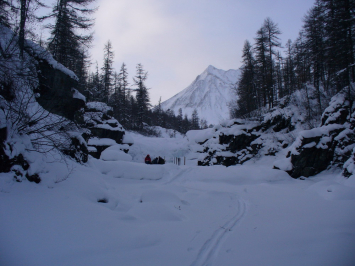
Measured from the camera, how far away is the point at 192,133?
28.2m

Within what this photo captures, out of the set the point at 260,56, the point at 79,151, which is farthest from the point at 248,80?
the point at 79,151

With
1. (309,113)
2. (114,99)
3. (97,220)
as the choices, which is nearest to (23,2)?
(97,220)

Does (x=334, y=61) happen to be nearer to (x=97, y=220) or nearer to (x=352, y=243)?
(x=352, y=243)

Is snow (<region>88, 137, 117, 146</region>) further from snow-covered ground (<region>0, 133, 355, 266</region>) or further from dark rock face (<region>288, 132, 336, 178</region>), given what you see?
dark rock face (<region>288, 132, 336, 178</region>)

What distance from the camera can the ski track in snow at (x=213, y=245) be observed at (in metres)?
3.17

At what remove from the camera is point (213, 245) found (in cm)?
370

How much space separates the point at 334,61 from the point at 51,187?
19936mm

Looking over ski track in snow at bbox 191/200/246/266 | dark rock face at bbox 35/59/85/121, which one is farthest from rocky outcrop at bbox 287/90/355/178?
dark rock face at bbox 35/59/85/121

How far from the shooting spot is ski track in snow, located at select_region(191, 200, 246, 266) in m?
3.17

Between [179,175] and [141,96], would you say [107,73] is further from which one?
[179,175]

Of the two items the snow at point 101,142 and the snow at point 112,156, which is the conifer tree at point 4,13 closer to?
the snow at point 112,156

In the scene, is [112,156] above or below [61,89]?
below

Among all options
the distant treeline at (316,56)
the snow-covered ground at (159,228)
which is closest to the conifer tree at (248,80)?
the distant treeline at (316,56)

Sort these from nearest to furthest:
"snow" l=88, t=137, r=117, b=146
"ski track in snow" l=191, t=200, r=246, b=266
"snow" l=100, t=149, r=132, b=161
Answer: "ski track in snow" l=191, t=200, r=246, b=266 < "snow" l=100, t=149, r=132, b=161 < "snow" l=88, t=137, r=117, b=146
